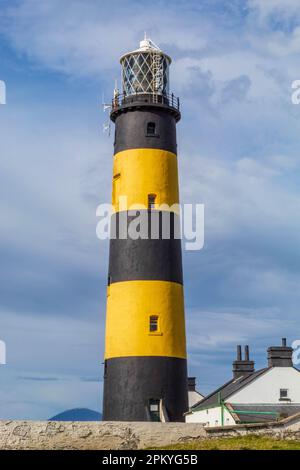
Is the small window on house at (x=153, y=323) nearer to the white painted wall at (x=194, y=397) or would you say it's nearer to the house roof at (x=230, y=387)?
the house roof at (x=230, y=387)

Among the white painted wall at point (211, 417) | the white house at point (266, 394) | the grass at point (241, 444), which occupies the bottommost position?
the grass at point (241, 444)

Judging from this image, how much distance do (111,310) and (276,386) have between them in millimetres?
14681

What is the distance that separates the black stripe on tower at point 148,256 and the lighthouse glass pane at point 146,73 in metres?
6.52

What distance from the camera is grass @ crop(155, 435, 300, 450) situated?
30.9 meters

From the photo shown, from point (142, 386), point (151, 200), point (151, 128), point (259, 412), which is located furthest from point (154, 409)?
point (151, 128)

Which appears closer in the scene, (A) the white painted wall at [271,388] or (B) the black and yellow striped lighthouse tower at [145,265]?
(B) the black and yellow striped lighthouse tower at [145,265]

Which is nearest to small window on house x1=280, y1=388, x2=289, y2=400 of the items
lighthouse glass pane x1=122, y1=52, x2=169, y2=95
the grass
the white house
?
the white house

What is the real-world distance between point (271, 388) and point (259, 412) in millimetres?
4402

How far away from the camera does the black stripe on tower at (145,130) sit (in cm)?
4184

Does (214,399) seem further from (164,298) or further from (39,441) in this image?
(39,441)

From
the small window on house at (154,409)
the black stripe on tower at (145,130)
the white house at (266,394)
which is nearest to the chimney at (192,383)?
the white house at (266,394)

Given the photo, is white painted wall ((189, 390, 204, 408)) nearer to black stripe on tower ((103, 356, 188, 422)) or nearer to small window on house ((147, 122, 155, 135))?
black stripe on tower ((103, 356, 188, 422))
